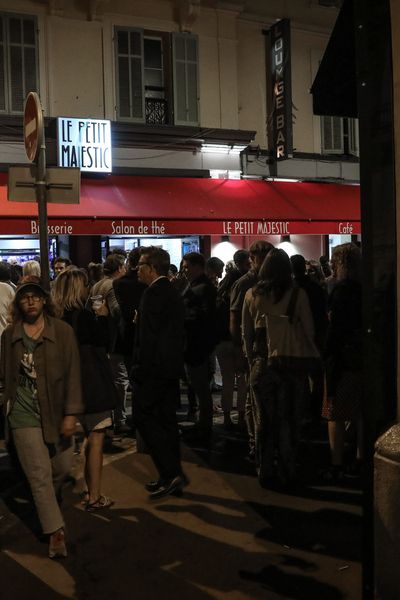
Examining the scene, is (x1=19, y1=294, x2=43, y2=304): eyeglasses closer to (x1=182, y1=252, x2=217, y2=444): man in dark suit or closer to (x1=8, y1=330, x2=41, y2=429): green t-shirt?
(x1=8, y1=330, x2=41, y2=429): green t-shirt

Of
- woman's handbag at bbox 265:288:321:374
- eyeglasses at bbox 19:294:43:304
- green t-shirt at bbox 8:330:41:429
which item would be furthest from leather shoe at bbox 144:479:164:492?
eyeglasses at bbox 19:294:43:304

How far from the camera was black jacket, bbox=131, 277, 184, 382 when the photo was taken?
5.46 meters

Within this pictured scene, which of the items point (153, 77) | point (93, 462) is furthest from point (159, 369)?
point (153, 77)

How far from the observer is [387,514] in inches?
132

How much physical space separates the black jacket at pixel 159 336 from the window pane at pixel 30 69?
10.2 m

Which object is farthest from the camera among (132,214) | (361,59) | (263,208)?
(263,208)

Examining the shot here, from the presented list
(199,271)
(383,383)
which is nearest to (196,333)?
(199,271)

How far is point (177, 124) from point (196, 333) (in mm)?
9297

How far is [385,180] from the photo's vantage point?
11.2ft

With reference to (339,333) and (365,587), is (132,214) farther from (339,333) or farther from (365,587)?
(365,587)

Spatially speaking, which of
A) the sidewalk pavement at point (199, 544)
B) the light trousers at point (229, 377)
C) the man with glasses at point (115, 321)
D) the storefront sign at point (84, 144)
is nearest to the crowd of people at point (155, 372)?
the sidewalk pavement at point (199, 544)

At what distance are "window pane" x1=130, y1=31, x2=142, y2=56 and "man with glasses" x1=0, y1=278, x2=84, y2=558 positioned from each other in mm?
11622

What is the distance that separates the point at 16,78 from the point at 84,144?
2.00 meters

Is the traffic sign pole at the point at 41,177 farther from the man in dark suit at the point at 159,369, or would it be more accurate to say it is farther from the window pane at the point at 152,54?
the window pane at the point at 152,54
